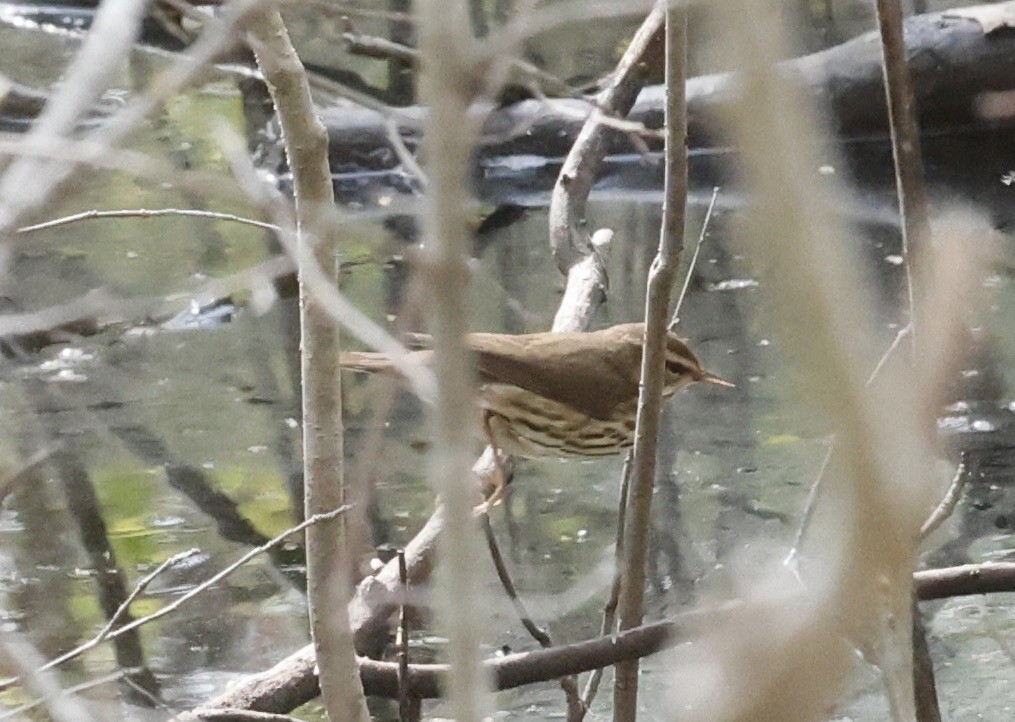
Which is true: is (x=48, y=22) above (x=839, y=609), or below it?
above

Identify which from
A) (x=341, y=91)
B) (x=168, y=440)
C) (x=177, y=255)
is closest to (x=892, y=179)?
(x=177, y=255)

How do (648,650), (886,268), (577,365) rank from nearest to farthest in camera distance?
(648,650)
(577,365)
(886,268)

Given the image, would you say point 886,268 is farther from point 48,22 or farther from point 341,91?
point 48,22

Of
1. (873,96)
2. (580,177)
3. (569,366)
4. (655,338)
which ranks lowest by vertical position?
(569,366)

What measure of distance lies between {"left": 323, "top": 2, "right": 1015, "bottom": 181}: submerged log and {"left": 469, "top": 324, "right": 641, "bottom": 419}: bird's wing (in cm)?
274

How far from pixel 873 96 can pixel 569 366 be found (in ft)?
10.7

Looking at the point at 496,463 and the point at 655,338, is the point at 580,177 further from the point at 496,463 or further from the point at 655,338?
the point at 655,338

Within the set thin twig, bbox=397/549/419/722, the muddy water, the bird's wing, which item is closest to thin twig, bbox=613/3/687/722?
thin twig, bbox=397/549/419/722

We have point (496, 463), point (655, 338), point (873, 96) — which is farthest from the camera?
point (873, 96)

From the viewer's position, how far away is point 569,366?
2.21 m

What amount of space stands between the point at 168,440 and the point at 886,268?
2029mm

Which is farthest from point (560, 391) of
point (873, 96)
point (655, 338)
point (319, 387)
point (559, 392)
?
point (873, 96)

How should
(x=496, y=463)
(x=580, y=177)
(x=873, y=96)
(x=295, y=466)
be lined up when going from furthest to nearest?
(x=873, y=96) → (x=295, y=466) → (x=580, y=177) → (x=496, y=463)

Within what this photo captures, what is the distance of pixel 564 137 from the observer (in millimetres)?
5074
